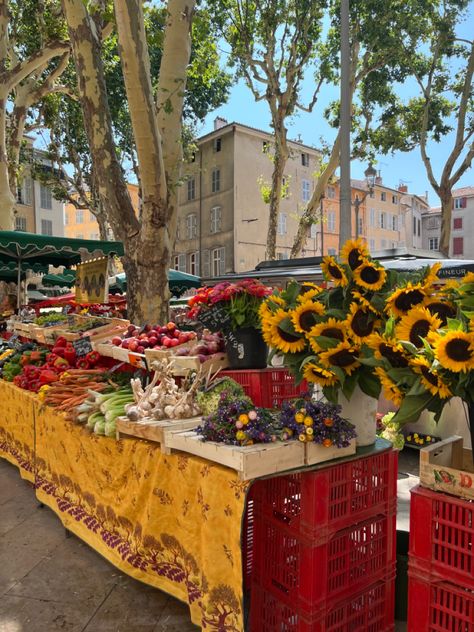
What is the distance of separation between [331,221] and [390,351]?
3790 cm

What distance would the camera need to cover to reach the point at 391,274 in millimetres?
2357

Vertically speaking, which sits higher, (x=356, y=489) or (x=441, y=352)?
(x=441, y=352)

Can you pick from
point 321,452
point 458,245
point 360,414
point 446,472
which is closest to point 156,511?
point 321,452

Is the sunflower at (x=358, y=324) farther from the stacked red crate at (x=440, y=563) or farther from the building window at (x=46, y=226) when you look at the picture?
the building window at (x=46, y=226)

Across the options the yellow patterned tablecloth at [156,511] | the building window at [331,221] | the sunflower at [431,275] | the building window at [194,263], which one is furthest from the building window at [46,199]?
the sunflower at [431,275]

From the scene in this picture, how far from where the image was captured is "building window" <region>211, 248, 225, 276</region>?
99.7 ft

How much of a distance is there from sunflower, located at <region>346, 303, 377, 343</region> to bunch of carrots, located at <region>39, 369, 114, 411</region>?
2305mm

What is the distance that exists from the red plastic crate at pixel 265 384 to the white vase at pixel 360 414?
2.32 feet

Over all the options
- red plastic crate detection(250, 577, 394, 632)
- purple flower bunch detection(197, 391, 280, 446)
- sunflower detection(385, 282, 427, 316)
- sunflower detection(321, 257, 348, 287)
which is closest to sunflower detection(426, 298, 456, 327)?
sunflower detection(385, 282, 427, 316)

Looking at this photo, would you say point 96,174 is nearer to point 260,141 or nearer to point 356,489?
point 356,489

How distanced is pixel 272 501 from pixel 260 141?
30.1m

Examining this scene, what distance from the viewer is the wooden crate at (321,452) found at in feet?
7.23

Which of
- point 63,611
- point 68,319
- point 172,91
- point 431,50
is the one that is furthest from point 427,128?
point 63,611

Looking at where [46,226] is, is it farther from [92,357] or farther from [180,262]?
[92,357]
